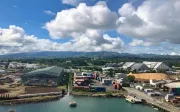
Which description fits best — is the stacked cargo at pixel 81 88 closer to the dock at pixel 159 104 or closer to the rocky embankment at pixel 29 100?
the rocky embankment at pixel 29 100

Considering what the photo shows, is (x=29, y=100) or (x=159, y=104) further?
(x=29, y=100)

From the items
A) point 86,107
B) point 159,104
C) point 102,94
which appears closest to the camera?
point 159,104

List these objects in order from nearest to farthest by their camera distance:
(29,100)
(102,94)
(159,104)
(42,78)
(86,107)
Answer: (159,104), (86,107), (29,100), (102,94), (42,78)

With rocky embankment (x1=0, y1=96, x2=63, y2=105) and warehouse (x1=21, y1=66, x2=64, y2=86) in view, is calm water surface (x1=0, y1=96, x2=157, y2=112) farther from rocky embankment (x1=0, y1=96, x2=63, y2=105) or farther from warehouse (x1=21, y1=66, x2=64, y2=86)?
warehouse (x1=21, y1=66, x2=64, y2=86)

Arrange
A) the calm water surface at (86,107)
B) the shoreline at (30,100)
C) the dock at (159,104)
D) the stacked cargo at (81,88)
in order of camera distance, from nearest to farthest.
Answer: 1. the dock at (159,104)
2. the calm water surface at (86,107)
3. the shoreline at (30,100)
4. the stacked cargo at (81,88)

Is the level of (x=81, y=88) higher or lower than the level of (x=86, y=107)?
higher

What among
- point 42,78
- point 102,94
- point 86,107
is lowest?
point 86,107

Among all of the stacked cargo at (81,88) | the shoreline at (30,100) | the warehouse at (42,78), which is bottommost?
the shoreline at (30,100)

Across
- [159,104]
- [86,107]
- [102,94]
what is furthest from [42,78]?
[159,104]

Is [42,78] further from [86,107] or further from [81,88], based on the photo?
[86,107]

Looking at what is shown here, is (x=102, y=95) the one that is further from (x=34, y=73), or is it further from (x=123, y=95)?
(x=34, y=73)

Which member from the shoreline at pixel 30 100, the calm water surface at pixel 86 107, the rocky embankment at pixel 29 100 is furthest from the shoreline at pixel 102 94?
the rocky embankment at pixel 29 100
